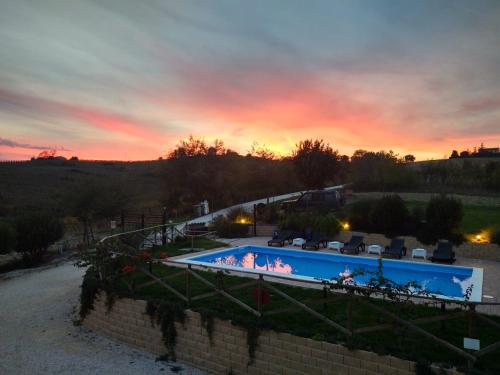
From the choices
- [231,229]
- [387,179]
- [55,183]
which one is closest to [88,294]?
[231,229]

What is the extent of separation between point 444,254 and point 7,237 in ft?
61.6

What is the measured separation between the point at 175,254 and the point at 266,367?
9.10 metres

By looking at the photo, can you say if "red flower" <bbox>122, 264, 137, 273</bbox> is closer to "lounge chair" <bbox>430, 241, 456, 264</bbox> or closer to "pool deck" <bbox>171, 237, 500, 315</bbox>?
"pool deck" <bbox>171, 237, 500, 315</bbox>

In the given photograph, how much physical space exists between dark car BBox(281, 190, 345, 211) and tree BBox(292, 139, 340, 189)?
733cm

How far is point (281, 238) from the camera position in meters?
17.0

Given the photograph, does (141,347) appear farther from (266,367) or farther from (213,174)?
(213,174)

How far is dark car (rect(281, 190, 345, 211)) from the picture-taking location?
2223 centimetres

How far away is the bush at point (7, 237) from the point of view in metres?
15.7

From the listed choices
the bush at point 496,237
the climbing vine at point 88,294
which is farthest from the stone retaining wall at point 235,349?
the bush at point 496,237

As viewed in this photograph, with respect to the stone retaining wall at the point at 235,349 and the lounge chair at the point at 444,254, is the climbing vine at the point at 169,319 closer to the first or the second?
the stone retaining wall at the point at 235,349

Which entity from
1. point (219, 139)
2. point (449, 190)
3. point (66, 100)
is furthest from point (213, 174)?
point (449, 190)

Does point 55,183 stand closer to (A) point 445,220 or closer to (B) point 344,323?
(A) point 445,220

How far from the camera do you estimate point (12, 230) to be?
16.1 m

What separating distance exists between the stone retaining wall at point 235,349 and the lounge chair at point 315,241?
30.0 feet
